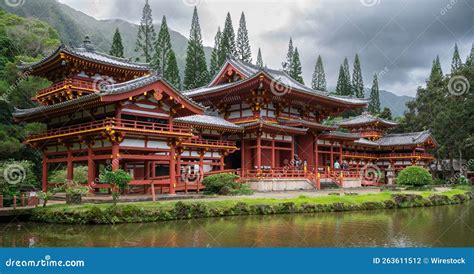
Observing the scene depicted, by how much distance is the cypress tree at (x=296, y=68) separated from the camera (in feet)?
272

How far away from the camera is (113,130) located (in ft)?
77.8

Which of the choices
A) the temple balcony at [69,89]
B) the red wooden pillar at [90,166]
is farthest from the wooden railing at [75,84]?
the red wooden pillar at [90,166]

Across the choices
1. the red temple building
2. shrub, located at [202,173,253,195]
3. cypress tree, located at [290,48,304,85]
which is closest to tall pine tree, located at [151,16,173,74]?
cypress tree, located at [290,48,304,85]

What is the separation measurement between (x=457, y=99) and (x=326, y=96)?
25.3 m

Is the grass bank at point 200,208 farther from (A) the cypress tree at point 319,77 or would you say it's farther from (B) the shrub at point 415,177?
(A) the cypress tree at point 319,77

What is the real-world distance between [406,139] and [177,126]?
134 feet

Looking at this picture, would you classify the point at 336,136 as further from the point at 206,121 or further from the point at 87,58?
the point at 87,58

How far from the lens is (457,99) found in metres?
57.9

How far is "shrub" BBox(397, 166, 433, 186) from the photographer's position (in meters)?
38.4

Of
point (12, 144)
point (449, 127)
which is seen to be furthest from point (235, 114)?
point (449, 127)

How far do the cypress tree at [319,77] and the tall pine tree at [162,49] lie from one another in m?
35.2

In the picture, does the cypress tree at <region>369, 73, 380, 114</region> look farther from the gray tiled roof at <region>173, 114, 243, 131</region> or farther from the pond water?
the pond water

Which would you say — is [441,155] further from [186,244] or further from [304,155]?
[186,244]

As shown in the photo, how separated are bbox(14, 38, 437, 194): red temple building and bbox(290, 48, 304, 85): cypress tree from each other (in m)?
34.6
